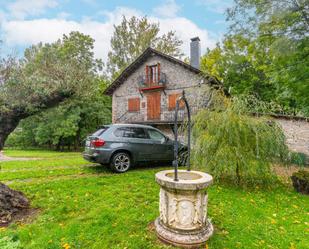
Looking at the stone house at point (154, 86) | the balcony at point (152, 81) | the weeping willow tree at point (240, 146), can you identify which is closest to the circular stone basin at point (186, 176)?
the weeping willow tree at point (240, 146)

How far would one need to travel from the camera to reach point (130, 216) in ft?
12.0

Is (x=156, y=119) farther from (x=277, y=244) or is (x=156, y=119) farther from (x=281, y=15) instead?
(x=277, y=244)

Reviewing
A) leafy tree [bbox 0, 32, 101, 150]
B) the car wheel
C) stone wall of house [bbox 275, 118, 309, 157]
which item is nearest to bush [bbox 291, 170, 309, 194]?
the car wheel

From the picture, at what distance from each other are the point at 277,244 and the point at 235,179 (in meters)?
2.76

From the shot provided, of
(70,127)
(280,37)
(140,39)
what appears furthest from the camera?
(140,39)

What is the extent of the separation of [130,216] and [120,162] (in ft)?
12.1

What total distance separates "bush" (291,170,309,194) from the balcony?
1105cm

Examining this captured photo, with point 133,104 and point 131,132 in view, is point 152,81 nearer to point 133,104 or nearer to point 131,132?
point 133,104

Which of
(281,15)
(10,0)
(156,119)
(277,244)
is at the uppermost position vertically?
(281,15)

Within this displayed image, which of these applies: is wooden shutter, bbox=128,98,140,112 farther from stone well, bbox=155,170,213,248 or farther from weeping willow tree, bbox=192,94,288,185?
stone well, bbox=155,170,213,248

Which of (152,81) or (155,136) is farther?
(152,81)

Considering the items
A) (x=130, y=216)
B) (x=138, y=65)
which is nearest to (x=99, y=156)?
(x=130, y=216)

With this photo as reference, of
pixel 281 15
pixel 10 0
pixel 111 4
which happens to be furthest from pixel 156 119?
pixel 10 0

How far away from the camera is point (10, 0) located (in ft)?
21.3
